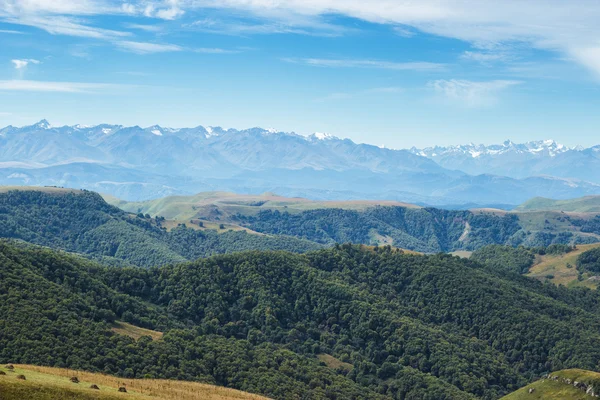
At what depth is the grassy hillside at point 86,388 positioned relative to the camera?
6141 centimetres

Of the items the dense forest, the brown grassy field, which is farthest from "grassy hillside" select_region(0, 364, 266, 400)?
the brown grassy field

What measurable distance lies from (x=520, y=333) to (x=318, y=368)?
79580 mm

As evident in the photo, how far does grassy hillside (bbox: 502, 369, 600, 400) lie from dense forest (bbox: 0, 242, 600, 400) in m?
17.6

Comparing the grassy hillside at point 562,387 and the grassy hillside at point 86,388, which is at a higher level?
the grassy hillside at point 86,388

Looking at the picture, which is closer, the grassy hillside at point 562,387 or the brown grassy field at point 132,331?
the grassy hillside at point 562,387

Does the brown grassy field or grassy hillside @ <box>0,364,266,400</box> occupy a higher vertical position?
grassy hillside @ <box>0,364,266,400</box>

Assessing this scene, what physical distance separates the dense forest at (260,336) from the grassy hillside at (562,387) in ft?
57.7

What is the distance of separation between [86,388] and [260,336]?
10321cm

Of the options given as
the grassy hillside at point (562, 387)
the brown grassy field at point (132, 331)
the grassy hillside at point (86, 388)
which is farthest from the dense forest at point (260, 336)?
the grassy hillside at point (86, 388)

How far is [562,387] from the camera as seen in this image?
11975 centimetres

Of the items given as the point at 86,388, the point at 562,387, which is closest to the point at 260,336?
the point at 562,387

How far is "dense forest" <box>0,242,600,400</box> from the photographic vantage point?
11531 centimetres

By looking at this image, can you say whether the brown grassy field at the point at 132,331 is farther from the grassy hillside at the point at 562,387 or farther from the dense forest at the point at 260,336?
the grassy hillside at the point at 562,387

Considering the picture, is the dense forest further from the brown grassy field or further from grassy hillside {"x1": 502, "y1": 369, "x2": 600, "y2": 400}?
grassy hillside {"x1": 502, "y1": 369, "x2": 600, "y2": 400}
